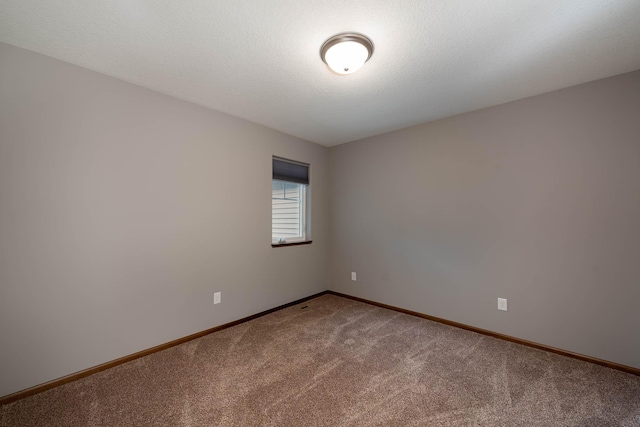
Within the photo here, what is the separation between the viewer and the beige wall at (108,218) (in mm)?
1734

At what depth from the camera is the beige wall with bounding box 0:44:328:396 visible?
5.69ft

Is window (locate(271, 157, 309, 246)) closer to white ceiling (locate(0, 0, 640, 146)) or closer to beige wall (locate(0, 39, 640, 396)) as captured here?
beige wall (locate(0, 39, 640, 396))

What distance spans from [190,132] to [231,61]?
3.21 feet

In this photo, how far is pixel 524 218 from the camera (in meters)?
2.48

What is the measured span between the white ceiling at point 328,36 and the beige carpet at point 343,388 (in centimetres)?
239

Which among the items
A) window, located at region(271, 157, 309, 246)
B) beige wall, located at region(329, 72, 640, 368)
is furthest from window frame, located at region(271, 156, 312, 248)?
beige wall, located at region(329, 72, 640, 368)

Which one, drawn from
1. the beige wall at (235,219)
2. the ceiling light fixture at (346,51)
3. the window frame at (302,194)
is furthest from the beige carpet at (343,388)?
the ceiling light fixture at (346,51)

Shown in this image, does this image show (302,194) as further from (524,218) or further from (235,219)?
(524,218)

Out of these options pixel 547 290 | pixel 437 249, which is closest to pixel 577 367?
pixel 547 290

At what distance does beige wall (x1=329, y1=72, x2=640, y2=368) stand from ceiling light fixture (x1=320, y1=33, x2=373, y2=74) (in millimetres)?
1730

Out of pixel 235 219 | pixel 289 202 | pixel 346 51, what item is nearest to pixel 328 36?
pixel 346 51

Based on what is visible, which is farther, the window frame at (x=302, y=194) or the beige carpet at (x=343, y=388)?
the window frame at (x=302, y=194)

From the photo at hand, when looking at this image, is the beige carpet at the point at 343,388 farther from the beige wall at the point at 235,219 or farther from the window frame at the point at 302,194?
the window frame at the point at 302,194

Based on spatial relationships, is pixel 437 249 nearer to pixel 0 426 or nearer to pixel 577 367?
pixel 577 367
